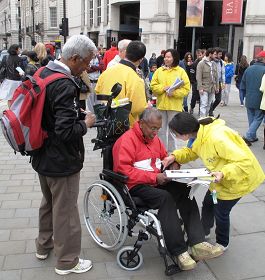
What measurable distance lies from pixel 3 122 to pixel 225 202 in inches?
73.7

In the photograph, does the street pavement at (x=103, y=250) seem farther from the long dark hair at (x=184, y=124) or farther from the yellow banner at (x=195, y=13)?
the yellow banner at (x=195, y=13)

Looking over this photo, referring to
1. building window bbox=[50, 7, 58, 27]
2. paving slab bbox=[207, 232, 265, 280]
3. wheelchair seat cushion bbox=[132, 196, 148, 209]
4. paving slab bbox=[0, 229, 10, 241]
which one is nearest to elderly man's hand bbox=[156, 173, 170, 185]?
wheelchair seat cushion bbox=[132, 196, 148, 209]

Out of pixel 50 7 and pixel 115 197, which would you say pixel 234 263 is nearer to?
pixel 115 197

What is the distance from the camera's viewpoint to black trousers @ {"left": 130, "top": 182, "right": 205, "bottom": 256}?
298cm

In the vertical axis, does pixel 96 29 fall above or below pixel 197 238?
above

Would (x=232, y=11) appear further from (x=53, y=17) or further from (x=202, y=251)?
(x=53, y=17)


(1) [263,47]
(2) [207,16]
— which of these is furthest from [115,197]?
(2) [207,16]

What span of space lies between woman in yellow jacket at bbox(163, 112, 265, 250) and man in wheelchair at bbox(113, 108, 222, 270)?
0.74 feet

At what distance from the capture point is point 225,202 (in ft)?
10.5

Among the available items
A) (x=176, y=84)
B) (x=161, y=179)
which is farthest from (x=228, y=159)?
(x=176, y=84)

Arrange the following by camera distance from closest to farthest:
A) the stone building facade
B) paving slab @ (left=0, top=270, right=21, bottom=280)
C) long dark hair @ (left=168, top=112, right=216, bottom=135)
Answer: paving slab @ (left=0, top=270, right=21, bottom=280) < long dark hair @ (left=168, top=112, right=216, bottom=135) < the stone building facade

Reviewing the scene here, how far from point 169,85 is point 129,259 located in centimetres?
363

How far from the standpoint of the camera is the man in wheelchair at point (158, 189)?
9.82ft

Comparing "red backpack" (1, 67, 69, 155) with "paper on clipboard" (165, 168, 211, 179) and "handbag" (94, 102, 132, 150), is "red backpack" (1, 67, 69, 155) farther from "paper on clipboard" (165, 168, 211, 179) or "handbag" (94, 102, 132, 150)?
"paper on clipboard" (165, 168, 211, 179)
